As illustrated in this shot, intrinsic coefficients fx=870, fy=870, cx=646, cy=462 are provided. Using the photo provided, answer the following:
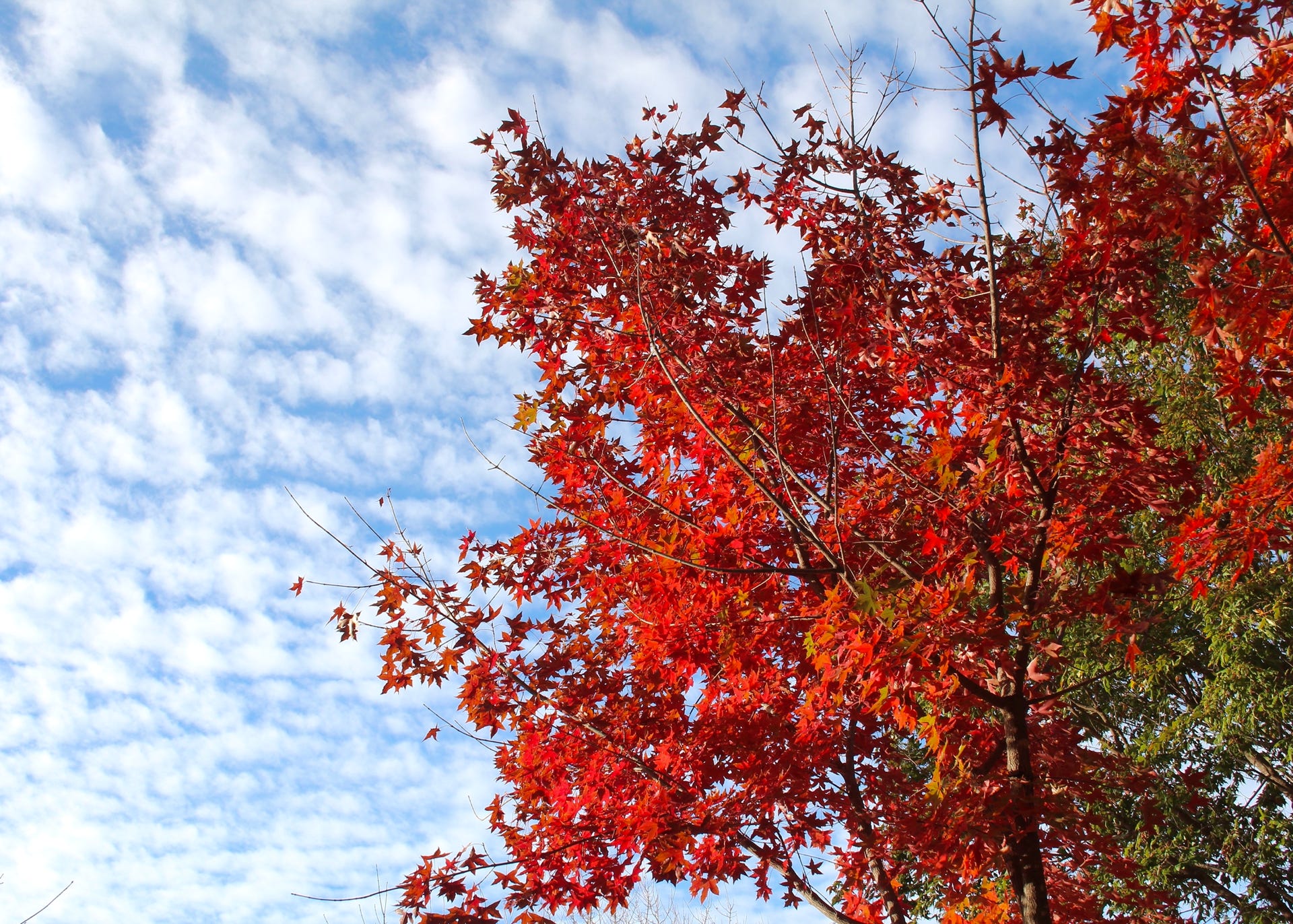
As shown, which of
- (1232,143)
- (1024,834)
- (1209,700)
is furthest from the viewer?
(1209,700)

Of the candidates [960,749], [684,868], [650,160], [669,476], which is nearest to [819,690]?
[960,749]

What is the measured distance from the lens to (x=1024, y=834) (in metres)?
4.30

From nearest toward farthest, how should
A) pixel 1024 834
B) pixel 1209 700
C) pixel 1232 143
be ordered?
1. pixel 1232 143
2. pixel 1024 834
3. pixel 1209 700

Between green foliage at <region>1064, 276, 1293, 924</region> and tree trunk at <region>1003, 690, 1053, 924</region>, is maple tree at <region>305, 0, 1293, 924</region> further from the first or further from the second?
green foliage at <region>1064, 276, 1293, 924</region>

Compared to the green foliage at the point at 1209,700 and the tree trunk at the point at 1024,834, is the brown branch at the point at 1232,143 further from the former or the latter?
the green foliage at the point at 1209,700

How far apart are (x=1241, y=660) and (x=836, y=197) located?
357 inches

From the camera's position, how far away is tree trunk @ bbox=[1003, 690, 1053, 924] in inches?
171

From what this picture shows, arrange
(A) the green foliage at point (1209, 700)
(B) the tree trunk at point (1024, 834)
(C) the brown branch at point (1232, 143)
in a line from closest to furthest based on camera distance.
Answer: (C) the brown branch at point (1232, 143) < (B) the tree trunk at point (1024, 834) < (A) the green foliage at point (1209, 700)

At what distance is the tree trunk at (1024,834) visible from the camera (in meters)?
4.33

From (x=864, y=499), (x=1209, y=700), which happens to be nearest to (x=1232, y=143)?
(x=864, y=499)

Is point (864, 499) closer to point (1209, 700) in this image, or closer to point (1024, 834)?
point (1024, 834)

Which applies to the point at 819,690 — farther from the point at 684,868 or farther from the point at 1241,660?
the point at 1241,660

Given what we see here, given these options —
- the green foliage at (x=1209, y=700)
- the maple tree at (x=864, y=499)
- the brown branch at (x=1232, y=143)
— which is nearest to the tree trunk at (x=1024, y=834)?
the maple tree at (x=864, y=499)

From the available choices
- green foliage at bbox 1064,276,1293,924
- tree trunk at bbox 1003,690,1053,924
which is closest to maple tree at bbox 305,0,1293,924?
tree trunk at bbox 1003,690,1053,924
